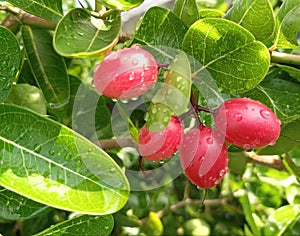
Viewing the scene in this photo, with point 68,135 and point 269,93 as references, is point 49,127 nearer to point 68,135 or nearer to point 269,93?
point 68,135

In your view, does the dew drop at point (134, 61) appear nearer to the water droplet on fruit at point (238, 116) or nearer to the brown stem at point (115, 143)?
the water droplet on fruit at point (238, 116)

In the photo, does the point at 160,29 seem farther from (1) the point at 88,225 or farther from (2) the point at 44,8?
Result: (1) the point at 88,225

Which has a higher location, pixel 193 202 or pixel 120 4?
pixel 120 4

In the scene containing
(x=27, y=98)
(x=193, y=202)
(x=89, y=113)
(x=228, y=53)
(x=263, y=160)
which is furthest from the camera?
(x=193, y=202)

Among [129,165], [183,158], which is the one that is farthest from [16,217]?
[129,165]

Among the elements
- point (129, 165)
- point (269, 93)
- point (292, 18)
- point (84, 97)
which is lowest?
point (129, 165)

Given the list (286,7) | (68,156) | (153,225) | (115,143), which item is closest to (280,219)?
(153,225)
